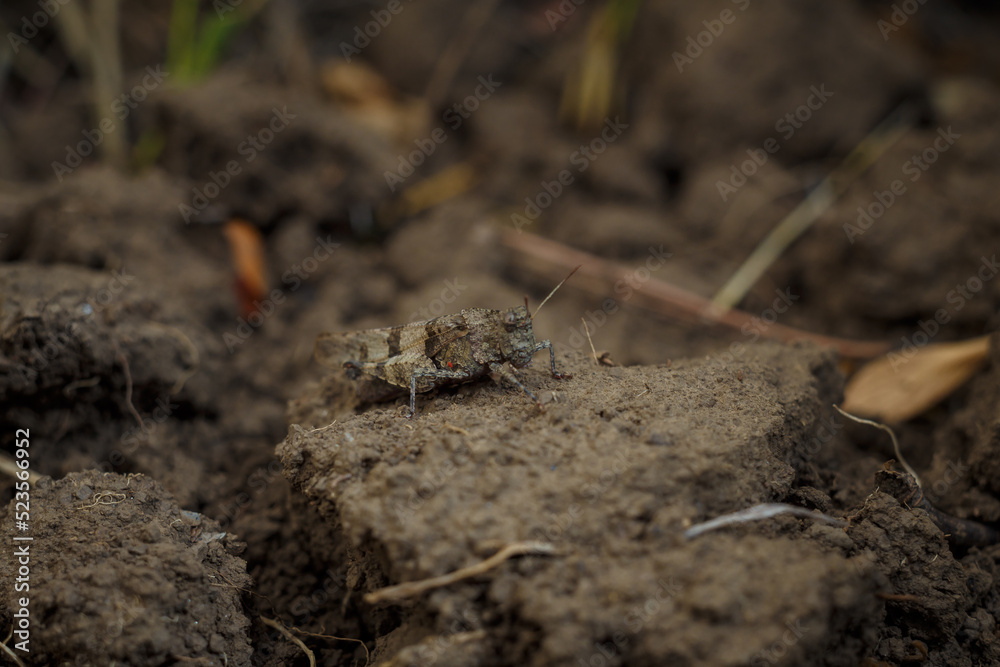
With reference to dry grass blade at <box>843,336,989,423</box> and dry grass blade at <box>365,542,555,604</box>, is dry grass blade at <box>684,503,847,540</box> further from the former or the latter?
dry grass blade at <box>843,336,989,423</box>

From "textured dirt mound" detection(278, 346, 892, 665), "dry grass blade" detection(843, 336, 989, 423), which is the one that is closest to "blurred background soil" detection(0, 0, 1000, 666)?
"textured dirt mound" detection(278, 346, 892, 665)

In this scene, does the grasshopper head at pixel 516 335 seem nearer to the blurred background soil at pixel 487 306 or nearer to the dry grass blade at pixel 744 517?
the blurred background soil at pixel 487 306

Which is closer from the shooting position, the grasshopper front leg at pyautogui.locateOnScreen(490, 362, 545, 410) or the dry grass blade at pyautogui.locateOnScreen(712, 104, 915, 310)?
the grasshopper front leg at pyautogui.locateOnScreen(490, 362, 545, 410)

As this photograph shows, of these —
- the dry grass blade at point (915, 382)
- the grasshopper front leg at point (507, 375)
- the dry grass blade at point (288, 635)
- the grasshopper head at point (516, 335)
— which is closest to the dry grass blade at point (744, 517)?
the grasshopper front leg at point (507, 375)

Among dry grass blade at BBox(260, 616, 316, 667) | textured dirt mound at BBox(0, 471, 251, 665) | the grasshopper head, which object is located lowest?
dry grass blade at BBox(260, 616, 316, 667)

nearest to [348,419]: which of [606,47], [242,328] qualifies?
[242,328]

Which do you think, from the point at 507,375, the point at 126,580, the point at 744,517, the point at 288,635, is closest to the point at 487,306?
the point at 507,375

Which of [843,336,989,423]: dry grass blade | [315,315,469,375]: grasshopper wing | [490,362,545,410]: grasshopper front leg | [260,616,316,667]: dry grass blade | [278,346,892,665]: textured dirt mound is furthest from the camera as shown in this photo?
[843,336,989,423]: dry grass blade

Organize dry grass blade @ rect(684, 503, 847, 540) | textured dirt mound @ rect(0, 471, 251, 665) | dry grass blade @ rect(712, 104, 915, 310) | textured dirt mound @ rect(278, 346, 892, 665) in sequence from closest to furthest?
1. textured dirt mound @ rect(278, 346, 892, 665)
2. dry grass blade @ rect(684, 503, 847, 540)
3. textured dirt mound @ rect(0, 471, 251, 665)
4. dry grass blade @ rect(712, 104, 915, 310)
